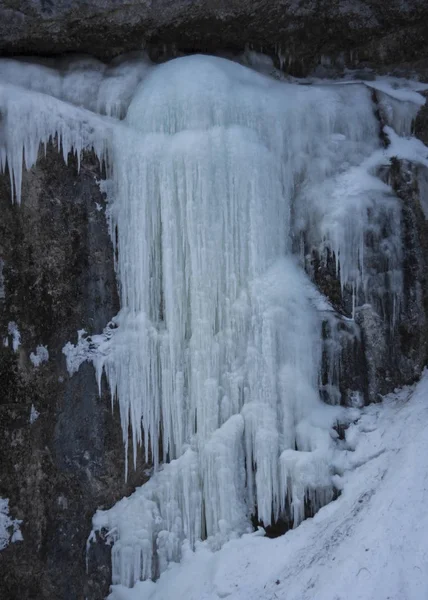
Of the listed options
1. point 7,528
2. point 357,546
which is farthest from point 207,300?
point 7,528

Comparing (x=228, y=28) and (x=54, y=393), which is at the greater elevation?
(x=228, y=28)

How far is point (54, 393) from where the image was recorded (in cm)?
762

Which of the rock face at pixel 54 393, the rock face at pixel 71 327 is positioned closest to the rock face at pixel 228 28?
the rock face at pixel 71 327

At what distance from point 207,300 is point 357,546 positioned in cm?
276

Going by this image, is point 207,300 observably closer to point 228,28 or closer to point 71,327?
point 71,327

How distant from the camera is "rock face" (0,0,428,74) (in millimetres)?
7688

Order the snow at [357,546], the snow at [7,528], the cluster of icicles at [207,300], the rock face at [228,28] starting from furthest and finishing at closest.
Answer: the rock face at [228,28] < the snow at [7,528] < the cluster of icicles at [207,300] < the snow at [357,546]

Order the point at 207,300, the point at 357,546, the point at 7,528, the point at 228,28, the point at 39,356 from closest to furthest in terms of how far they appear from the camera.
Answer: the point at 357,546 < the point at 207,300 < the point at 7,528 < the point at 39,356 < the point at 228,28

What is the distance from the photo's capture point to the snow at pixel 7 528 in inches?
295

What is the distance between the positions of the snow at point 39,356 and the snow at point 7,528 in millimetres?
1479

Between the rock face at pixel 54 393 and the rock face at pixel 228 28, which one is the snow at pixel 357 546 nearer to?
the rock face at pixel 54 393

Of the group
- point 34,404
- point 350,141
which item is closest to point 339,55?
point 350,141

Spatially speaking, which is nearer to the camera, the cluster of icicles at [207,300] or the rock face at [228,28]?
the cluster of icicles at [207,300]

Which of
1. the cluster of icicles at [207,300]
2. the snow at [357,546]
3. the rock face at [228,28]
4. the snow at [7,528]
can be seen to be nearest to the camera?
the snow at [357,546]
